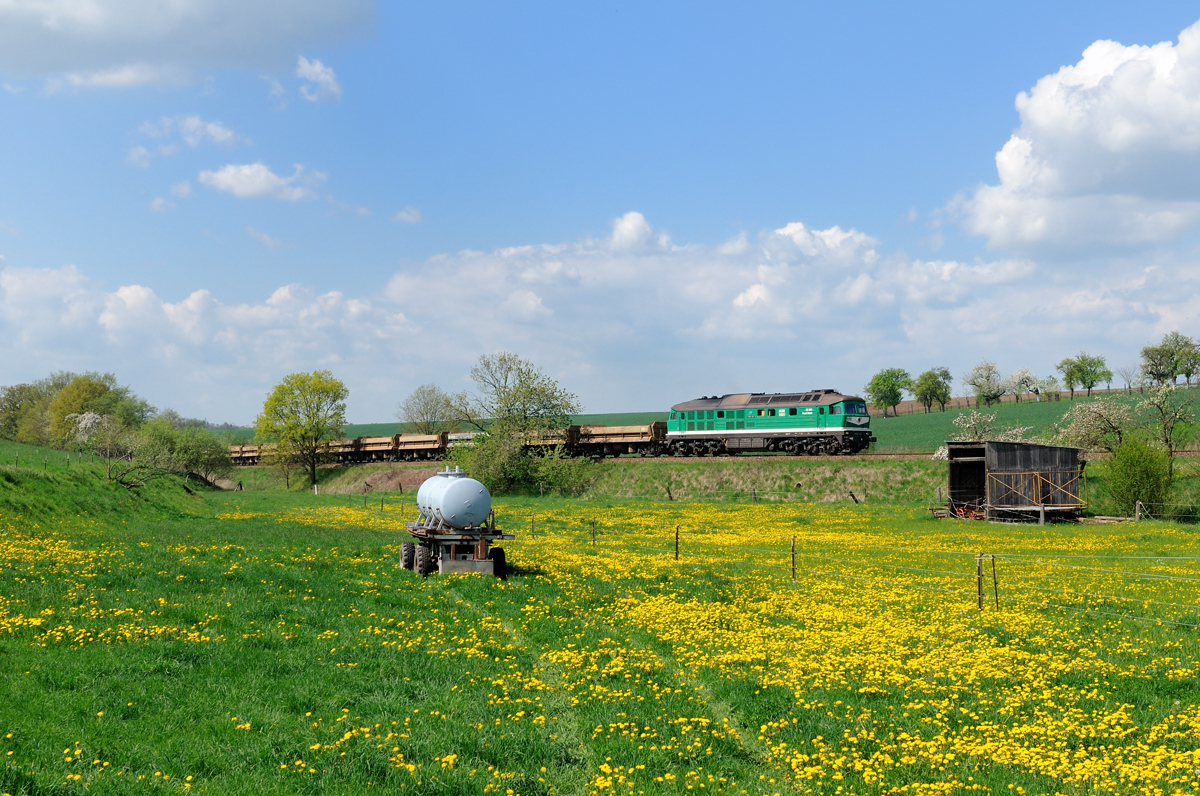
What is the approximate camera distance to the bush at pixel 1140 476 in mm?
41375

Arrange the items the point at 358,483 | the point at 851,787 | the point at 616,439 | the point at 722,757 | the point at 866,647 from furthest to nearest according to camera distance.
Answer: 1. the point at 358,483
2. the point at 616,439
3. the point at 866,647
4. the point at 722,757
5. the point at 851,787

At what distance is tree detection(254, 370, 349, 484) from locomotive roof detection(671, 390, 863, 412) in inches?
1563

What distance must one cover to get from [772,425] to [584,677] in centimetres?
5337

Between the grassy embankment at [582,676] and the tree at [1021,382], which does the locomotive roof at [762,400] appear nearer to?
the grassy embankment at [582,676]

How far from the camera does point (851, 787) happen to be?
8.88 m

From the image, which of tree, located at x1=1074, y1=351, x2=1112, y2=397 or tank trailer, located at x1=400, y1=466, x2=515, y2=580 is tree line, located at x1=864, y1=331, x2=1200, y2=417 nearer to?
tree, located at x1=1074, y1=351, x2=1112, y2=397

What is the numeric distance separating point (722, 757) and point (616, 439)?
64.1m

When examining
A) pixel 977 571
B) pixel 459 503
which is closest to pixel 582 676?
pixel 459 503

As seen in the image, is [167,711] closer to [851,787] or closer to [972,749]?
[851,787]

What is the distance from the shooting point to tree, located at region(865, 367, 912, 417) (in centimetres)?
15150

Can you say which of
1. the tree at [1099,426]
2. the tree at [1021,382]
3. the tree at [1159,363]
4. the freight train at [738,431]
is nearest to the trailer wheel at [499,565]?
the freight train at [738,431]

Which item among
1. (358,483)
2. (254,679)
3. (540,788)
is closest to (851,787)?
(540,788)

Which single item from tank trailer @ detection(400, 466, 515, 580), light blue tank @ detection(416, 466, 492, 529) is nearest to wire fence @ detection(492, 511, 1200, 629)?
tank trailer @ detection(400, 466, 515, 580)

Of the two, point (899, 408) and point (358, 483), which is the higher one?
point (899, 408)
